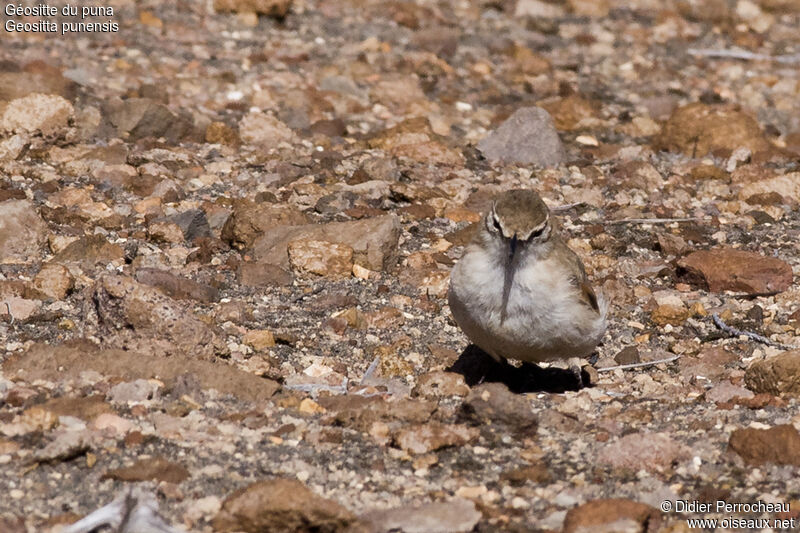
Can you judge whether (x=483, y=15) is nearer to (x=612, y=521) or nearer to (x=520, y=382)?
(x=520, y=382)

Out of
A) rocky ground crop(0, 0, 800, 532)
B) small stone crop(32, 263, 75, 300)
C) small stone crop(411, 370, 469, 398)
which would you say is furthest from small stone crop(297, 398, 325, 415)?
small stone crop(32, 263, 75, 300)

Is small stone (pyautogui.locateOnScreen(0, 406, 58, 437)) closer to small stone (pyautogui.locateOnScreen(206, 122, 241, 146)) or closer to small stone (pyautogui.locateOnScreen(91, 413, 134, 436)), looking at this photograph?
small stone (pyautogui.locateOnScreen(91, 413, 134, 436))

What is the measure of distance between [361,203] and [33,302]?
128 inches

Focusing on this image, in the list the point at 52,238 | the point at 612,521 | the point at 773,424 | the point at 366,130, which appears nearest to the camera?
the point at 612,521

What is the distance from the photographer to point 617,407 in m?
7.35

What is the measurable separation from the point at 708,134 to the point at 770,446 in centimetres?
610

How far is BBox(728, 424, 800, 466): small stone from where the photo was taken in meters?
6.25

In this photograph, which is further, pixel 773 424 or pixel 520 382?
pixel 520 382

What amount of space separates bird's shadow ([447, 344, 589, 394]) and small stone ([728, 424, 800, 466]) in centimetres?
165

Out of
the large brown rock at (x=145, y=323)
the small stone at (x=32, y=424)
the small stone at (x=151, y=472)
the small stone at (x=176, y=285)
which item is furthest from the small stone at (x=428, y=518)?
the small stone at (x=176, y=285)

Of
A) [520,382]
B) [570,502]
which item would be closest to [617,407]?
[520,382]

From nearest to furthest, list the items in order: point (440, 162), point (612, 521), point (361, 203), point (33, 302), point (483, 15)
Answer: point (612, 521), point (33, 302), point (361, 203), point (440, 162), point (483, 15)

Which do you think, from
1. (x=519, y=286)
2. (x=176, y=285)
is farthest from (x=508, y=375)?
(x=176, y=285)

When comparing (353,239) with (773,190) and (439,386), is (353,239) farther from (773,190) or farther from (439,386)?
(773,190)
